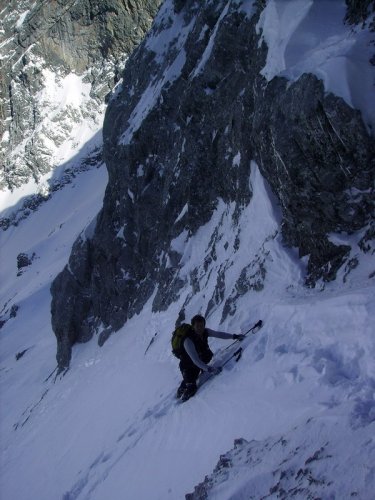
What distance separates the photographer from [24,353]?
37250 millimetres

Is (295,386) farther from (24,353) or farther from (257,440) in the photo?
(24,353)

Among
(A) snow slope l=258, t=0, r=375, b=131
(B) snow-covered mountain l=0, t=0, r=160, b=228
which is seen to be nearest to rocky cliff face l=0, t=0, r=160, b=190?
(B) snow-covered mountain l=0, t=0, r=160, b=228

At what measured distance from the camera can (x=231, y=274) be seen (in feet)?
41.5

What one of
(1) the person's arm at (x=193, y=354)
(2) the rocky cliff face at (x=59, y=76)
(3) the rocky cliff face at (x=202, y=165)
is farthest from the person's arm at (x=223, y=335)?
(2) the rocky cliff face at (x=59, y=76)

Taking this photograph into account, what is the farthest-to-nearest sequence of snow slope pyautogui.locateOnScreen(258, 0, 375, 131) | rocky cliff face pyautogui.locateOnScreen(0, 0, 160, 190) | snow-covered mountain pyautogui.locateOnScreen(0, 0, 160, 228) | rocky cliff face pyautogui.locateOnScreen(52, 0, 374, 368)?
rocky cliff face pyautogui.locateOnScreen(0, 0, 160, 190)
snow-covered mountain pyautogui.locateOnScreen(0, 0, 160, 228)
rocky cliff face pyautogui.locateOnScreen(52, 0, 374, 368)
snow slope pyautogui.locateOnScreen(258, 0, 375, 131)

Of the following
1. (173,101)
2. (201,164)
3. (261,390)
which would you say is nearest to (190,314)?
(201,164)

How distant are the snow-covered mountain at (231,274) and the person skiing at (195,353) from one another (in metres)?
0.29

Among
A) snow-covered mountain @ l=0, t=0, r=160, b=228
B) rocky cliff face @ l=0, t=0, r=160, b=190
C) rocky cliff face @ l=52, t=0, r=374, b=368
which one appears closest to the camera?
rocky cliff face @ l=52, t=0, r=374, b=368

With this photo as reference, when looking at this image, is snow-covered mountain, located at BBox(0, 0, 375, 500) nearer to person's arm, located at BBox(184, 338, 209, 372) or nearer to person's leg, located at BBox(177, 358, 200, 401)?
person's leg, located at BBox(177, 358, 200, 401)

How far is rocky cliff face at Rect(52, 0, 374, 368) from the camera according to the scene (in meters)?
8.40

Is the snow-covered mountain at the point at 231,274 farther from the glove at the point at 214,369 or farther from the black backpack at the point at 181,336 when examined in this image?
the black backpack at the point at 181,336

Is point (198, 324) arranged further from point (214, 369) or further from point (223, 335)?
point (214, 369)

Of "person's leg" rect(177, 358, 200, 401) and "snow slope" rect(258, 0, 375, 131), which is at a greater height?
"snow slope" rect(258, 0, 375, 131)

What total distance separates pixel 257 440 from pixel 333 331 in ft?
6.25
